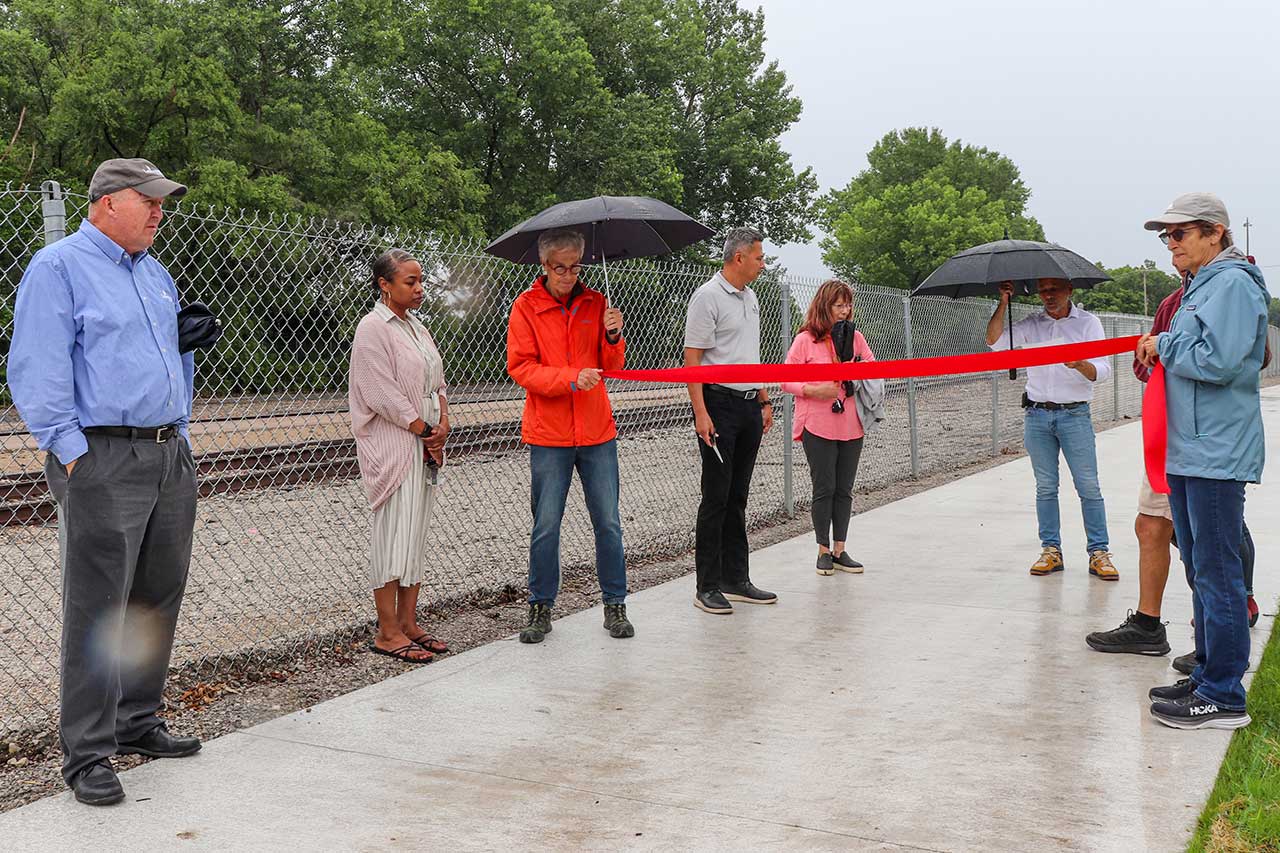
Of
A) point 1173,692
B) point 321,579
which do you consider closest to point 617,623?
point 1173,692

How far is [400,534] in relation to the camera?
521cm

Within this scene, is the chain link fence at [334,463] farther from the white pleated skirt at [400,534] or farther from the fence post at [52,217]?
the white pleated skirt at [400,534]

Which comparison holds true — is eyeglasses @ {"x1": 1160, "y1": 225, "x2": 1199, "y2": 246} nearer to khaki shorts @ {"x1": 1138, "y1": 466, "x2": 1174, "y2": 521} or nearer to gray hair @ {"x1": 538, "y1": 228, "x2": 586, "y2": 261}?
khaki shorts @ {"x1": 1138, "y1": 466, "x2": 1174, "y2": 521}

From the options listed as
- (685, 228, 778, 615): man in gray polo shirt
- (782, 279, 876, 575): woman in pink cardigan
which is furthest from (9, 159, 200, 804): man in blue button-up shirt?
(782, 279, 876, 575): woman in pink cardigan

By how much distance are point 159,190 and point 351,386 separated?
1.59 metres

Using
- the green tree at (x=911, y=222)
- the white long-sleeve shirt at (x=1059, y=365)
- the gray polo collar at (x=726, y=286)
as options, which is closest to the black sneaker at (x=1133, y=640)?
the white long-sleeve shirt at (x=1059, y=365)

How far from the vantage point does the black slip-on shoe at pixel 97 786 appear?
360cm

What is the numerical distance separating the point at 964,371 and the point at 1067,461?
189 centimetres

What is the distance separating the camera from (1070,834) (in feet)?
11.0

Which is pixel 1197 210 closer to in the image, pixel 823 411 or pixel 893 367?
pixel 893 367

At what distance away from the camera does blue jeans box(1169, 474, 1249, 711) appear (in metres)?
4.22

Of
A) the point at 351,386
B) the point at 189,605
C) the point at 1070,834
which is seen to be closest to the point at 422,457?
the point at 351,386

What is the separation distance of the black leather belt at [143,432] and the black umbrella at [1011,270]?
4419 mm

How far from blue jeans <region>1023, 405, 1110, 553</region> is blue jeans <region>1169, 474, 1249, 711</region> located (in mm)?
2675
